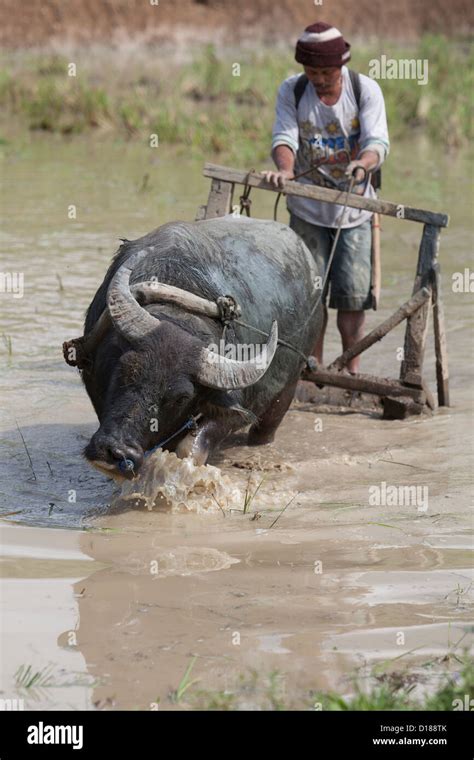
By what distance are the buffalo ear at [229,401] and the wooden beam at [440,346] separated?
1612 millimetres

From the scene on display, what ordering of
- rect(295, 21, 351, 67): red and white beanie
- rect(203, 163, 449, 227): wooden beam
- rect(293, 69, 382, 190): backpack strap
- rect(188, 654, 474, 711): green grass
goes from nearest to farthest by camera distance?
rect(188, 654, 474, 711): green grass
rect(203, 163, 449, 227): wooden beam
rect(295, 21, 351, 67): red and white beanie
rect(293, 69, 382, 190): backpack strap

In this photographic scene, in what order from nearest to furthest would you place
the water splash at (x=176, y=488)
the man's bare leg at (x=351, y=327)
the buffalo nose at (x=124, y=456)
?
the buffalo nose at (x=124, y=456)
the water splash at (x=176, y=488)
the man's bare leg at (x=351, y=327)

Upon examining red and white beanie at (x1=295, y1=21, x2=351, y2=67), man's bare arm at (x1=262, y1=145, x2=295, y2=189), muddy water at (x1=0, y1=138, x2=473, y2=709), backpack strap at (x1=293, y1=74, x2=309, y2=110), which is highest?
red and white beanie at (x1=295, y1=21, x2=351, y2=67)

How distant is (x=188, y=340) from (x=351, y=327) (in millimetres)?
2100

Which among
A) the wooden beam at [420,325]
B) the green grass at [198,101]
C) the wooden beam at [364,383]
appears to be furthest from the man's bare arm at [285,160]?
the green grass at [198,101]

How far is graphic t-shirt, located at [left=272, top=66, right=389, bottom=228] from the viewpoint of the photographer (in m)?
5.72

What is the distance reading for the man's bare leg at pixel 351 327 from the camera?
612 cm

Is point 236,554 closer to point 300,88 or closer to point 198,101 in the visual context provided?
point 300,88

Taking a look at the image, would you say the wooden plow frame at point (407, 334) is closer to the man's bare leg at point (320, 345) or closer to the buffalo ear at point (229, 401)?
the man's bare leg at point (320, 345)

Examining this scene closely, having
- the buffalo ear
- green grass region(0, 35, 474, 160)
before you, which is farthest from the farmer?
green grass region(0, 35, 474, 160)

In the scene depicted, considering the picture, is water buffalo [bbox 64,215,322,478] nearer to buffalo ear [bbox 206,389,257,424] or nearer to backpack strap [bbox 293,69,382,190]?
buffalo ear [bbox 206,389,257,424]

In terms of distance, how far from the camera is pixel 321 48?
5535mm

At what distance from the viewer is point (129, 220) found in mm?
9492

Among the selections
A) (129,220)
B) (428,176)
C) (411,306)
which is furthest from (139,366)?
(428,176)
